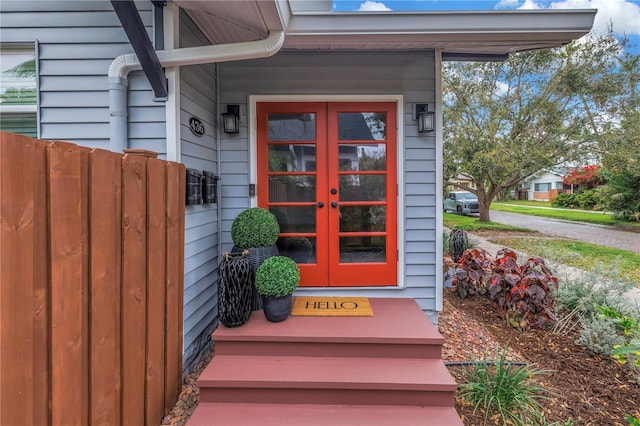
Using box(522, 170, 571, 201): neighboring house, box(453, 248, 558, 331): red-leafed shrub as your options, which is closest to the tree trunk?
box(453, 248, 558, 331): red-leafed shrub

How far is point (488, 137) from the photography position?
864 centimetres

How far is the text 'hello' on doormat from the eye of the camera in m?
2.48

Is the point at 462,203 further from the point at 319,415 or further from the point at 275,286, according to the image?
the point at 319,415

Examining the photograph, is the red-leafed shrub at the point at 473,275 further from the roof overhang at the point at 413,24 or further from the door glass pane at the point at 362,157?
the roof overhang at the point at 413,24

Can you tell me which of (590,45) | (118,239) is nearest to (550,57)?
(590,45)

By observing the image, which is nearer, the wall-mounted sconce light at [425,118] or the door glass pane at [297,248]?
the wall-mounted sconce light at [425,118]

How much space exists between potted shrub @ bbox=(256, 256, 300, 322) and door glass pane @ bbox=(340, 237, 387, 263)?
0.78 metres

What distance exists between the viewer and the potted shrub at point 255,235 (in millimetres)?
2525

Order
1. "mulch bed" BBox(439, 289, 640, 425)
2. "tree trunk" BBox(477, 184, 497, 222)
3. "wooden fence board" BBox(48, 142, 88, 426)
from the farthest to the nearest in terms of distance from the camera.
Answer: "tree trunk" BBox(477, 184, 497, 222) < "mulch bed" BBox(439, 289, 640, 425) < "wooden fence board" BBox(48, 142, 88, 426)

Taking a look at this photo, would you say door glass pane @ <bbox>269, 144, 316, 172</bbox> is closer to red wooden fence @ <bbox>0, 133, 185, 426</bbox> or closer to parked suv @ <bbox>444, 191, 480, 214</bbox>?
red wooden fence @ <bbox>0, 133, 185, 426</bbox>

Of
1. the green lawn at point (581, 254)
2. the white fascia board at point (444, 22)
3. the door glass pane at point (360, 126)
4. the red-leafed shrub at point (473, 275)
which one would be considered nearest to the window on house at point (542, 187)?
the green lawn at point (581, 254)

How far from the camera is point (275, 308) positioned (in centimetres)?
228

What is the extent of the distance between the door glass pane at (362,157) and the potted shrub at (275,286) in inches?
46.2

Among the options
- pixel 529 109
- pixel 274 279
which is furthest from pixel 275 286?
pixel 529 109
